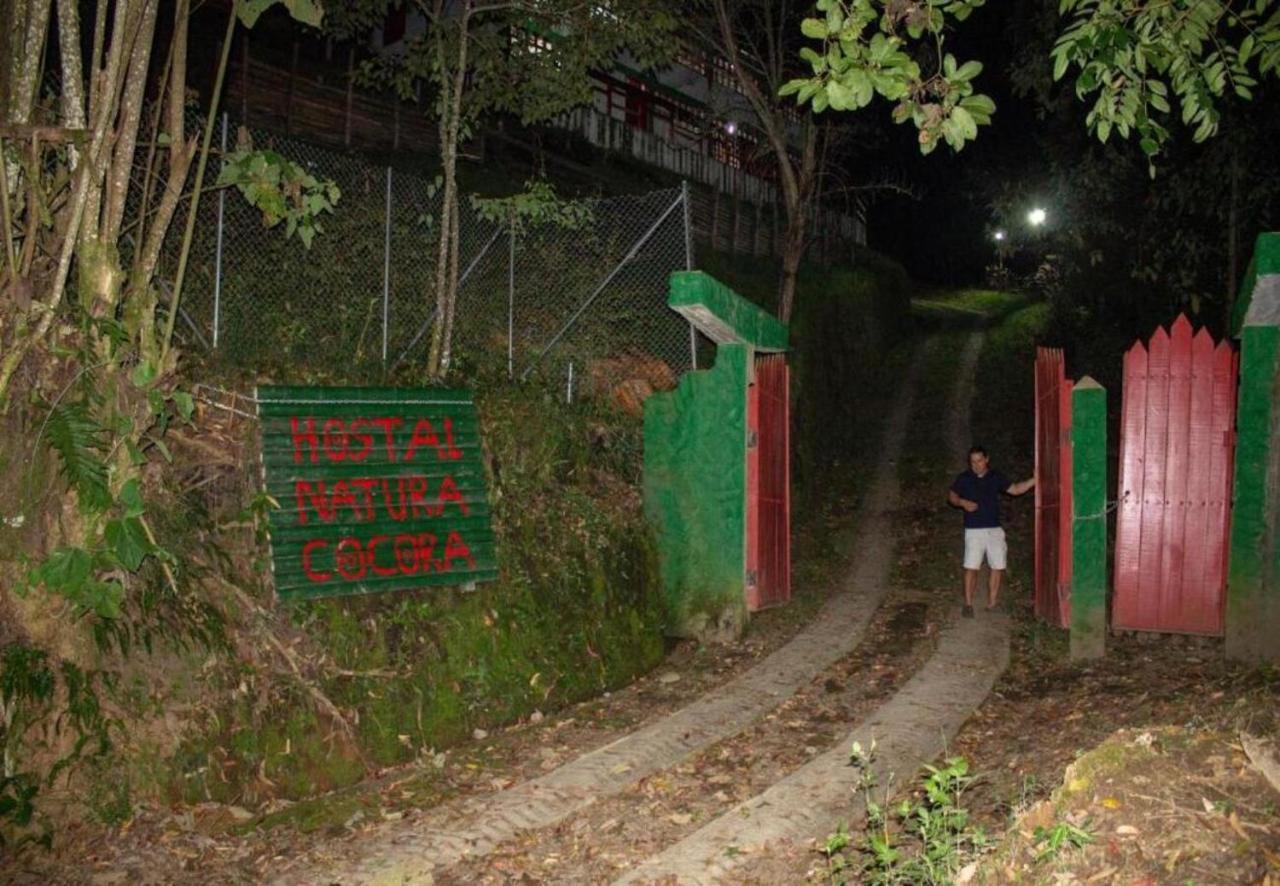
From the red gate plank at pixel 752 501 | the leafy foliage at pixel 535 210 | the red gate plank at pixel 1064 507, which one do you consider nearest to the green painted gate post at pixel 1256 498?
the red gate plank at pixel 1064 507

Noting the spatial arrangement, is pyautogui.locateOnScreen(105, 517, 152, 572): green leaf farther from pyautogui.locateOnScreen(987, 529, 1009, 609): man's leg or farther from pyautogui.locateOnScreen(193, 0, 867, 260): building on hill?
pyautogui.locateOnScreen(987, 529, 1009, 609): man's leg

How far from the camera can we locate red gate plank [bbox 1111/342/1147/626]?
7473 mm

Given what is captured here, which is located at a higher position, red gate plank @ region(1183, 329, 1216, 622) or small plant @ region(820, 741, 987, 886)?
red gate plank @ region(1183, 329, 1216, 622)

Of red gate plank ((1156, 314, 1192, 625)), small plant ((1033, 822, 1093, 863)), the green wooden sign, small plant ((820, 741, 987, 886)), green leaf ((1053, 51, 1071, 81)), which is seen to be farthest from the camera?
red gate plank ((1156, 314, 1192, 625))

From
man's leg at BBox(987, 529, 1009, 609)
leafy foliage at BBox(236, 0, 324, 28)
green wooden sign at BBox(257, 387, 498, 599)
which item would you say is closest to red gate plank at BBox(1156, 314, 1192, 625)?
man's leg at BBox(987, 529, 1009, 609)

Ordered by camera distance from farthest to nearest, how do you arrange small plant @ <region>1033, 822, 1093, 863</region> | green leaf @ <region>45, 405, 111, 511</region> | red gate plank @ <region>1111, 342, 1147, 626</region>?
1. red gate plank @ <region>1111, 342, 1147, 626</region>
2. green leaf @ <region>45, 405, 111, 511</region>
3. small plant @ <region>1033, 822, 1093, 863</region>

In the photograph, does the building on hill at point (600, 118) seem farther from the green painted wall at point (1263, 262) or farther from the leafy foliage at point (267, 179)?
the green painted wall at point (1263, 262)

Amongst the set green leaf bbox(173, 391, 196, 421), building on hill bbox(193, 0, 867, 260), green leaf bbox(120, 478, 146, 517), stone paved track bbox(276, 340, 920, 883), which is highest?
building on hill bbox(193, 0, 867, 260)

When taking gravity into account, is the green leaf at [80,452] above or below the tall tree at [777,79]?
below

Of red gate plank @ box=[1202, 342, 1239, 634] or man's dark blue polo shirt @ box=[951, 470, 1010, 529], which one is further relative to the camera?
man's dark blue polo shirt @ box=[951, 470, 1010, 529]

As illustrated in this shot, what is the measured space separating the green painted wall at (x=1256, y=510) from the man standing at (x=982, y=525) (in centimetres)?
201

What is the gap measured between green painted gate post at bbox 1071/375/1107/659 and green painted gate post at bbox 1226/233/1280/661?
85 cm

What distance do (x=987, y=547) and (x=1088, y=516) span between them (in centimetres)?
165

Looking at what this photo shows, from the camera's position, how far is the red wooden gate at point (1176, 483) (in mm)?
7285
